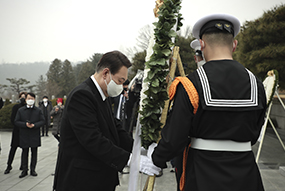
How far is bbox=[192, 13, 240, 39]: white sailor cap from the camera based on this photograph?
5.90 feet

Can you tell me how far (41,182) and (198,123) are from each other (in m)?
4.93

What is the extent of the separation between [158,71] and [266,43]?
993 centimetres

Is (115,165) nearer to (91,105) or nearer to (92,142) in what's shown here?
(92,142)

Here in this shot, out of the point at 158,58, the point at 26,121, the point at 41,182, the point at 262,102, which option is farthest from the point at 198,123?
the point at 26,121

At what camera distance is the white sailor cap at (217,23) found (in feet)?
5.90

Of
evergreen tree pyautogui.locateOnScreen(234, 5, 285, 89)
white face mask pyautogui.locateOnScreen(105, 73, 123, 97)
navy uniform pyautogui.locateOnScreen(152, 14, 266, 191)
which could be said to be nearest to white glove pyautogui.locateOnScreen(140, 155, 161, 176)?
navy uniform pyautogui.locateOnScreen(152, 14, 266, 191)

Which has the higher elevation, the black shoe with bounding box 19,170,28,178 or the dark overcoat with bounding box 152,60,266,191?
the dark overcoat with bounding box 152,60,266,191

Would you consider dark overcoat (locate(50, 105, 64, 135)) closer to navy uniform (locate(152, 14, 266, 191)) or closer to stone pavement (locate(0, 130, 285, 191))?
stone pavement (locate(0, 130, 285, 191))

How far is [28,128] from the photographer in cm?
588

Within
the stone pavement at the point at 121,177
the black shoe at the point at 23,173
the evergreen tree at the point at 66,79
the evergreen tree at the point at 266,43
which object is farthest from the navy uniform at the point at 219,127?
the evergreen tree at the point at 66,79

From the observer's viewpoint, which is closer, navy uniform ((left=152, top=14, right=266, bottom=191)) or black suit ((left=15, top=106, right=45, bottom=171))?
navy uniform ((left=152, top=14, right=266, bottom=191))

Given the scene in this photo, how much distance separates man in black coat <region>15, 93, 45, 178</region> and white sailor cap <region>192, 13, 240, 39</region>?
5.30 metres

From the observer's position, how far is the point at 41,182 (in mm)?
5363

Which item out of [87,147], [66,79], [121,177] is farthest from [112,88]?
[66,79]
